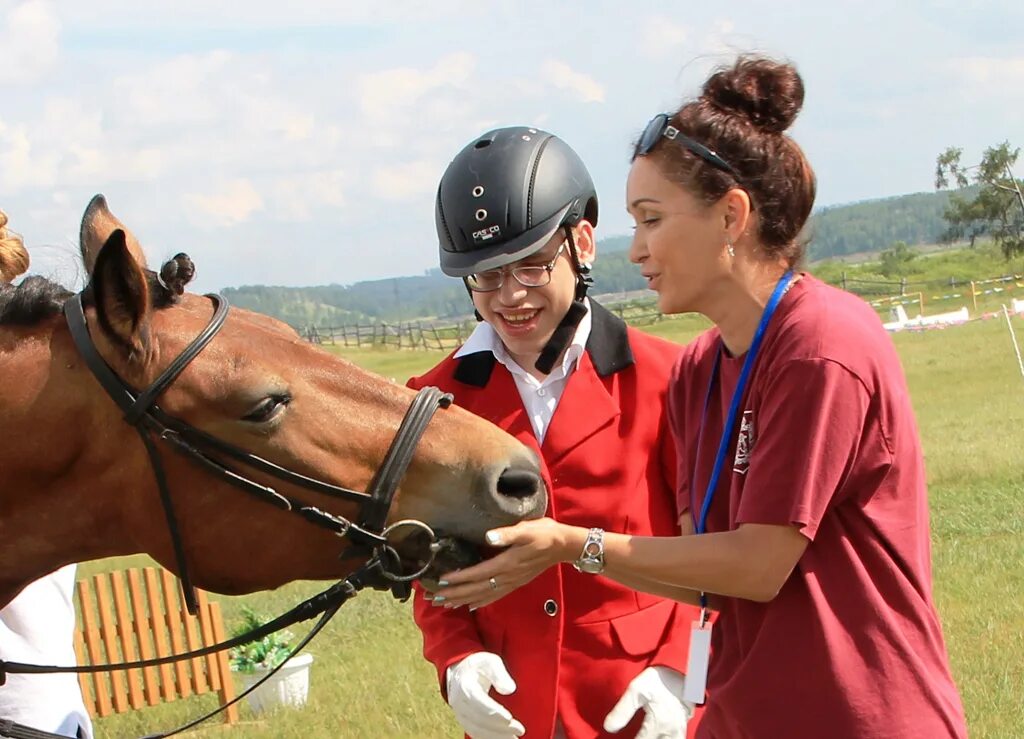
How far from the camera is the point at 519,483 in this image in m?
2.69

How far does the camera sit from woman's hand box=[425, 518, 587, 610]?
2.62 m

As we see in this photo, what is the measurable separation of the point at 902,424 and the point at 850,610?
40 centimetres

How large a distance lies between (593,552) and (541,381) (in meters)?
0.85

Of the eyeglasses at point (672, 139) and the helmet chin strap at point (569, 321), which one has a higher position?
the eyeglasses at point (672, 139)

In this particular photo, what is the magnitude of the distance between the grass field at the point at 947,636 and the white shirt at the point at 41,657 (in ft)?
12.7

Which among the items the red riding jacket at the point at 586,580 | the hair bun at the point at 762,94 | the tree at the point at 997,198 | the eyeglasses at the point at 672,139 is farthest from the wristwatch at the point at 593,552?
the tree at the point at 997,198

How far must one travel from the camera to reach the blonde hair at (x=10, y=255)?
11.2 ft

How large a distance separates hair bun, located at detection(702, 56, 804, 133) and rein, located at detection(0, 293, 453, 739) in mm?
1006

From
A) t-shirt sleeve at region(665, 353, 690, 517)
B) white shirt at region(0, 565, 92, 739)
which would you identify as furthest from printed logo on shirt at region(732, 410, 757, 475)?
white shirt at region(0, 565, 92, 739)

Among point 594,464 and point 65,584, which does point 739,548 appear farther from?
point 65,584

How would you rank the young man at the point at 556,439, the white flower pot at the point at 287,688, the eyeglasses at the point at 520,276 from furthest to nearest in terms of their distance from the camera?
the white flower pot at the point at 287,688
the eyeglasses at the point at 520,276
the young man at the point at 556,439

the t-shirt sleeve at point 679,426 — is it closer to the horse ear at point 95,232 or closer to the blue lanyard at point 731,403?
the blue lanyard at point 731,403

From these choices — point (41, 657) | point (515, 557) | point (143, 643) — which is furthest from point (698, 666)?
point (143, 643)

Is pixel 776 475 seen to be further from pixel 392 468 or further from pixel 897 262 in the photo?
pixel 897 262
